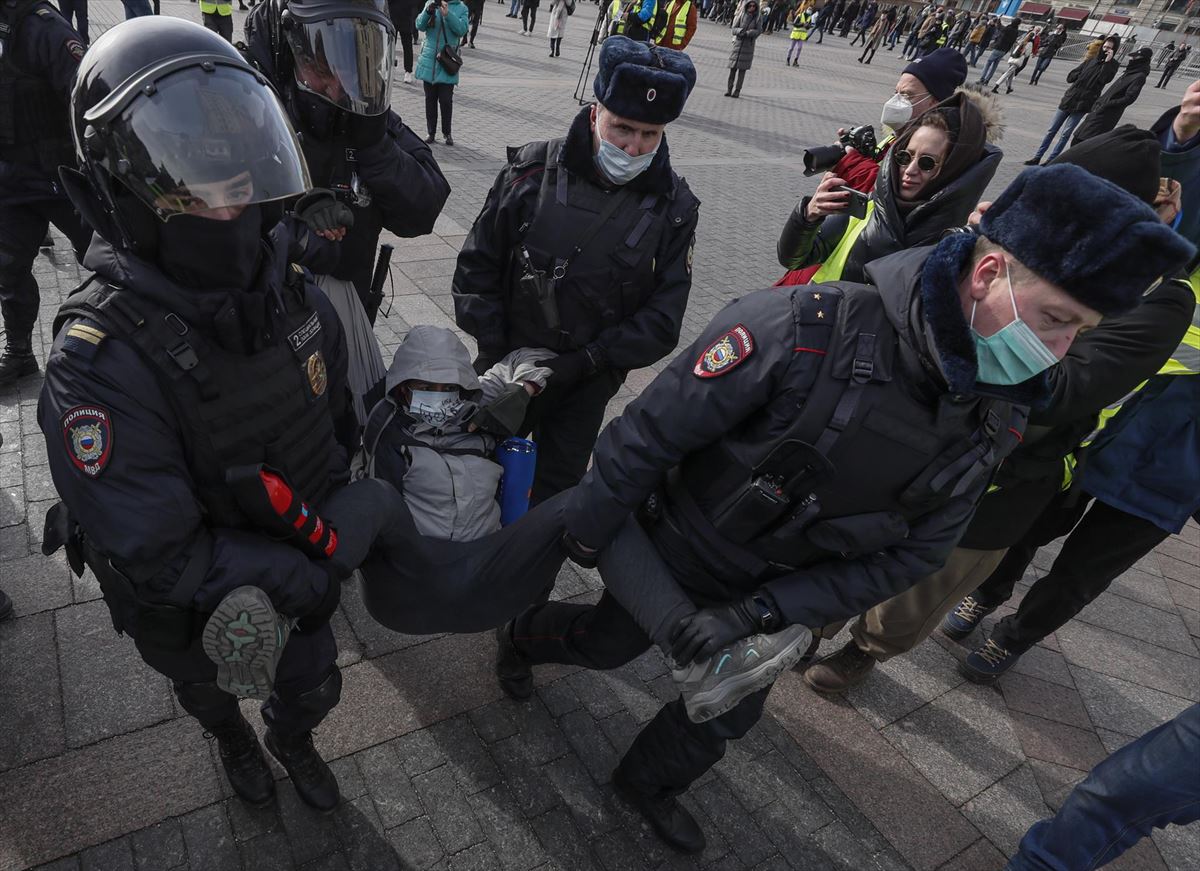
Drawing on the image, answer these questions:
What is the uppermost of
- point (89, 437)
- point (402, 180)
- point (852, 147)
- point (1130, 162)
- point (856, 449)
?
point (1130, 162)

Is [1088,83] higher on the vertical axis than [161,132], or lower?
higher

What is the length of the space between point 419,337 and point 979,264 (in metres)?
1.82

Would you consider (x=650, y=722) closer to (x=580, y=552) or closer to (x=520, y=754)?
(x=520, y=754)

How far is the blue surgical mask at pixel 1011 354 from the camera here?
1682mm

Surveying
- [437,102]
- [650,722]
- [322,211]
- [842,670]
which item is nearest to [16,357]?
[322,211]

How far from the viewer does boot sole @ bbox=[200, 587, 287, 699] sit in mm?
1680

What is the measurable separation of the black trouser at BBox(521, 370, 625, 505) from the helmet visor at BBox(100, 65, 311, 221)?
5.48 feet

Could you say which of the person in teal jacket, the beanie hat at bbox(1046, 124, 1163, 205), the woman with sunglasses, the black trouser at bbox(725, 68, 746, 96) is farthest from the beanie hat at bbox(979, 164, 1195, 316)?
the black trouser at bbox(725, 68, 746, 96)

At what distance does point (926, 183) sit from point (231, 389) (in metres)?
2.46

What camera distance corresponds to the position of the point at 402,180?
2.83m

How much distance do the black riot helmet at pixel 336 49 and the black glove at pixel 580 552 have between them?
5.62 feet

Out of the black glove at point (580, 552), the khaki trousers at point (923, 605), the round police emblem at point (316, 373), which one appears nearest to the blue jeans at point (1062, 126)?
the khaki trousers at point (923, 605)

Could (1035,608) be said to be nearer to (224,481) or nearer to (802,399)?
(802,399)

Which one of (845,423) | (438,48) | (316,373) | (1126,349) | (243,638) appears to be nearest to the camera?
(243,638)
